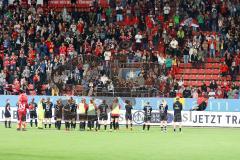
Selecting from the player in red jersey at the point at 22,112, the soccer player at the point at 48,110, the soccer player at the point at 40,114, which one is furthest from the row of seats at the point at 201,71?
the player in red jersey at the point at 22,112

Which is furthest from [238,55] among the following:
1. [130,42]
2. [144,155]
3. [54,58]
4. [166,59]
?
[144,155]

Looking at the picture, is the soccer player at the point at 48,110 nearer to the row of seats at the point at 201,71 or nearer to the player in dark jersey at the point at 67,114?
the player in dark jersey at the point at 67,114

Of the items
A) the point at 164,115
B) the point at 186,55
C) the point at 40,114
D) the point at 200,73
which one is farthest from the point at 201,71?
the point at 40,114

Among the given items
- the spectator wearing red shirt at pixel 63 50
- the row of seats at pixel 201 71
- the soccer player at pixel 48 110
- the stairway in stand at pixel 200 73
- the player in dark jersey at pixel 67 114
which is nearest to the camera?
the player in dark jersey at pixel 67 114

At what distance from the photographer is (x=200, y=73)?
1780 inches

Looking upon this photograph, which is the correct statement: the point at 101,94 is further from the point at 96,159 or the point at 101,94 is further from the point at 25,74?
the point at 96,159

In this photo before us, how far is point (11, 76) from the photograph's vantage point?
46469 millimetres

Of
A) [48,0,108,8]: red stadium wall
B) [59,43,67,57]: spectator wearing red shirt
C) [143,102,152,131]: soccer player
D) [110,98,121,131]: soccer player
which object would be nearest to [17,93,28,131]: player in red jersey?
[110,98,121,131]: soccer player

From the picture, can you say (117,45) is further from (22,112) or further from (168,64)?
(22,112)

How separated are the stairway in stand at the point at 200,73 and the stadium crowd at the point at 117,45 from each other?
0.39m

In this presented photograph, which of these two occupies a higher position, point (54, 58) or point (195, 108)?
point (54, 58)

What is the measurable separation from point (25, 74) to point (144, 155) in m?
24.3

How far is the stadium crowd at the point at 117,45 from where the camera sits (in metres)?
43.8

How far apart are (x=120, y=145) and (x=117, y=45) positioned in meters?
21.2
